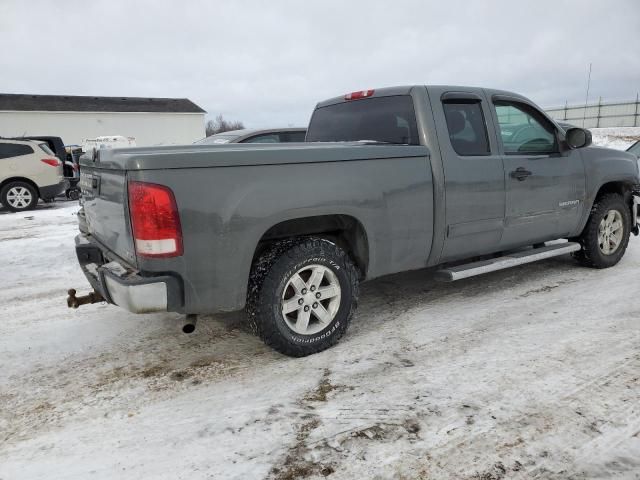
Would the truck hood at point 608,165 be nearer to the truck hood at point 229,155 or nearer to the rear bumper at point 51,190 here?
the truck hood at point 229,155

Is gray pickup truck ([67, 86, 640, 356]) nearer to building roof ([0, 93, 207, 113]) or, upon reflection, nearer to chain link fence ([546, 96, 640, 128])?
chain link fence ([546, 96, 640, 128])

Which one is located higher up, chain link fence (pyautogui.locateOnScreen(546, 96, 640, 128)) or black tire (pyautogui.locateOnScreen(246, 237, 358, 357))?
chain link fence (pyautogui.locateOnScreen(546, 96, 640, 128))

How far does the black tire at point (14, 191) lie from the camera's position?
37.9 ft

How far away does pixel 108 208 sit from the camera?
303 centimetres

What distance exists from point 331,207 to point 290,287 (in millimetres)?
597

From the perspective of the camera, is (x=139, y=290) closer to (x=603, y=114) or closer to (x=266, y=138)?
(x=266, y=138)

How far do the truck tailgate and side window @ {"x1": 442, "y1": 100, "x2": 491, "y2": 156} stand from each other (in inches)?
97.1

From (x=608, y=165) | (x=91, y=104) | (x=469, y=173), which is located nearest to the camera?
(x=469, y=173)

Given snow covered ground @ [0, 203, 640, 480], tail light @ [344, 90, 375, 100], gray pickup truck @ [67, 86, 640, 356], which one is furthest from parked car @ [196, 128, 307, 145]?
snow covered ground @ [0, 203, 640, 480]

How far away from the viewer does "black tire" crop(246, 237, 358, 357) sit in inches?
120

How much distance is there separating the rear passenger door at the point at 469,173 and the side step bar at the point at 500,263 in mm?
111

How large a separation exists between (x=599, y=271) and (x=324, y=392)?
3.81 metres

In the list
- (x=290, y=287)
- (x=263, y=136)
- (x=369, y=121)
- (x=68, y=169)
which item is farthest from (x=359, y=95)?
(x=68, y=169)

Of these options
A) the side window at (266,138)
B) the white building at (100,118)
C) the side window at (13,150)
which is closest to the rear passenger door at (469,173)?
the side window at (266,138)
